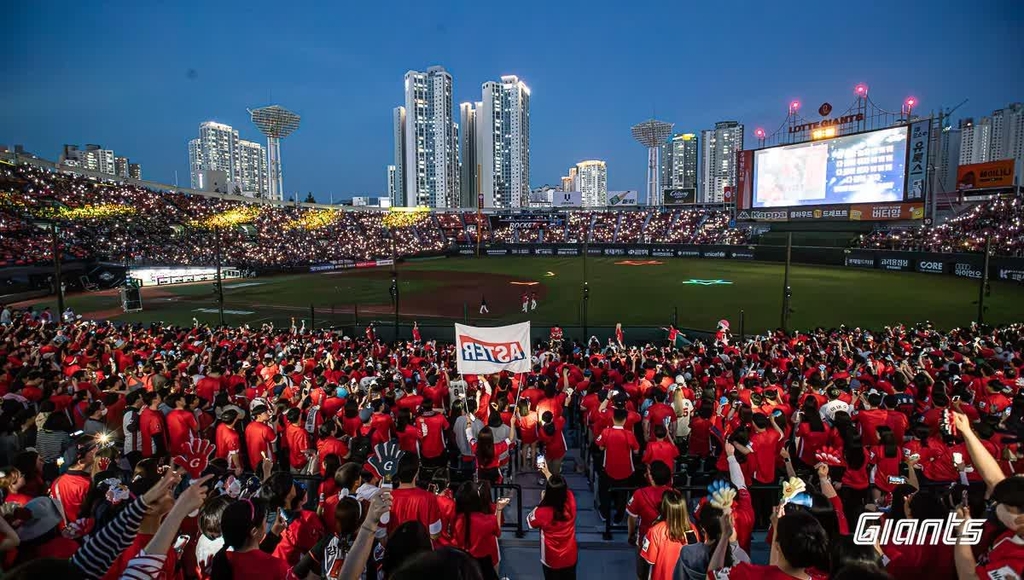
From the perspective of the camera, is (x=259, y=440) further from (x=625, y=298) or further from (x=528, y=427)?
(x=625, y=298)

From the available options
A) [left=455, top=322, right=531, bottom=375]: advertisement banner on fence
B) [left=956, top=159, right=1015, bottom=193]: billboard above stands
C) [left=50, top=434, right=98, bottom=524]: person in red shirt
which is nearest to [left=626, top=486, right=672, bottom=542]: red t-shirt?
[left=455, top=322, right=531, bottom=375]: advertisement banner on fence

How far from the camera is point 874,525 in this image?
3.85m

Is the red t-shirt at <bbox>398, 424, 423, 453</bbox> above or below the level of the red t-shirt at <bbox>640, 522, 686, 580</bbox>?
below

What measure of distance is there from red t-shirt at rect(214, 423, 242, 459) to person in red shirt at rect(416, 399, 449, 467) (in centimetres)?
270

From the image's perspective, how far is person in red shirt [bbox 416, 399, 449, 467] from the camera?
318 inches

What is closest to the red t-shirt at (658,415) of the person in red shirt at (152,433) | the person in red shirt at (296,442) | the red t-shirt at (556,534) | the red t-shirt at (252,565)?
the red t-shirt at (556,534)

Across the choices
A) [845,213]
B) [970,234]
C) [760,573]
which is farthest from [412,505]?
[845,213]

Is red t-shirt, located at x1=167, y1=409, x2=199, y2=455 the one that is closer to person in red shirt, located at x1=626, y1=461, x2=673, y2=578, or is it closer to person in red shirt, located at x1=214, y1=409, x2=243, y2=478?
person in red shirt, located at x1=214, y1=409, x2=243, y2=478

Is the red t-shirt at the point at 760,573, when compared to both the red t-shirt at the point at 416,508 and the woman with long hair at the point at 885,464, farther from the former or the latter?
the woman with long hair at the point at 885,464

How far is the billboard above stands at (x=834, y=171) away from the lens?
5203 cm

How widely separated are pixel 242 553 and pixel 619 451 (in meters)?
5.14

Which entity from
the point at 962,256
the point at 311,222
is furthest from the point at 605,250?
the point at 311,222

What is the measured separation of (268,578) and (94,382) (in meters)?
11.1

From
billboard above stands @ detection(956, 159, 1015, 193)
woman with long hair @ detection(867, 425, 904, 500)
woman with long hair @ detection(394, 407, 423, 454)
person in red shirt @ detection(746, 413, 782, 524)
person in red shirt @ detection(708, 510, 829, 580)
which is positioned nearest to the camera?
person in red shirt @ detection(708, 510, 829, 580)
